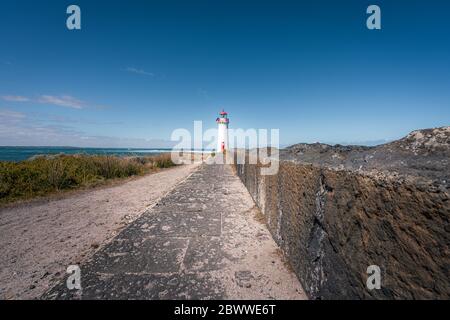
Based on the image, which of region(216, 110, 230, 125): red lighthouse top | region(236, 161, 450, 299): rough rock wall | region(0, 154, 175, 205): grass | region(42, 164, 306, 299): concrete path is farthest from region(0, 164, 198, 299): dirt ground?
region(216, 110, 230, 125): red lighthouse top

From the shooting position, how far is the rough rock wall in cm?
80

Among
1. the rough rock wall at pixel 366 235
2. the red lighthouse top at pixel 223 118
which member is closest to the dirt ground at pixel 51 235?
the rough rock wall at pixel 366 235

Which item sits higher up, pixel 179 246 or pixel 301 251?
pixel 301 251

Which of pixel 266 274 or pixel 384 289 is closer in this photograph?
pixel 384 289

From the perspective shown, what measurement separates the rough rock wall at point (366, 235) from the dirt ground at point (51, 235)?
2.66 m

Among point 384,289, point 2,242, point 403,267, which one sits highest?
point 403,267

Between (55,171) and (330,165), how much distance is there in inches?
397

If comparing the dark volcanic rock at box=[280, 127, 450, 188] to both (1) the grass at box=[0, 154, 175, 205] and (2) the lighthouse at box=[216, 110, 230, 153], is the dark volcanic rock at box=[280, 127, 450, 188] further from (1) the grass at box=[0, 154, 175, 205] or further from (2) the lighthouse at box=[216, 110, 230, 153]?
(2) the lighthouse at box=[216, 110, 230, 153]

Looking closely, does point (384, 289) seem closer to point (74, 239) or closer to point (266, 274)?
point (266, 274)

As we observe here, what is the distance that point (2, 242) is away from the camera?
3.74 metres

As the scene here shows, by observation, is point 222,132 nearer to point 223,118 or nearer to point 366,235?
point 223,118

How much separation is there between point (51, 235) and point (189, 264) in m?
3.25

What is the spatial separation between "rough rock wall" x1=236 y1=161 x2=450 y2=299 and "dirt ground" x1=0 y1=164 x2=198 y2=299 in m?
2.66

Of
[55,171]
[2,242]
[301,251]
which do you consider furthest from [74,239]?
[55,171]
